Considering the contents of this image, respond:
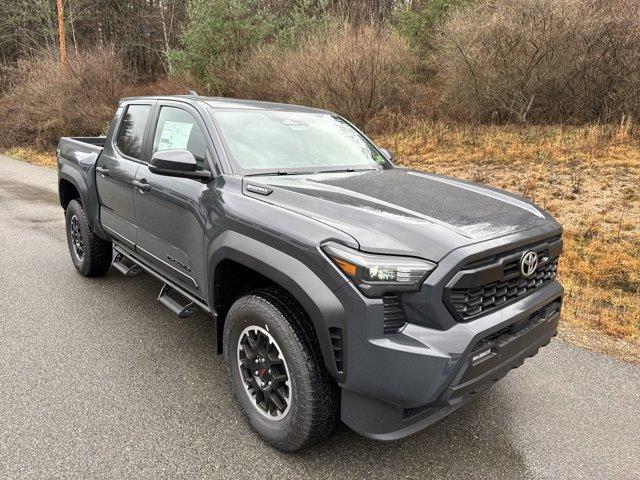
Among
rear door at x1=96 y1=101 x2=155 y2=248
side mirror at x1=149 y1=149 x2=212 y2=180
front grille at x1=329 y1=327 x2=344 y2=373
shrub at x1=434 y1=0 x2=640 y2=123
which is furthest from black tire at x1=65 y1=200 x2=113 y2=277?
shrub at x1=434 y1=0 x2=640 y2=123

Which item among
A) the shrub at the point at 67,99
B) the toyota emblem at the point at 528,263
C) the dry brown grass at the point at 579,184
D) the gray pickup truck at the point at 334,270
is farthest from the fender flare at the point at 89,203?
the shrub at the point at 67,99

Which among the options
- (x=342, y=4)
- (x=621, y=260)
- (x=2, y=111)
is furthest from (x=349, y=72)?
(x=2, y=111)

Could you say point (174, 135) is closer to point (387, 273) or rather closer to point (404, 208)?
point (404, 208)

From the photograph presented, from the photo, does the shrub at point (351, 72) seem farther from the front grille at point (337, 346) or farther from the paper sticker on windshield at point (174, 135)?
the front grille at point (337, 346)

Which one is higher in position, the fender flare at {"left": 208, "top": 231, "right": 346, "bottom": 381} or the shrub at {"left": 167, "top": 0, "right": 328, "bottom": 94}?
the shrub at {"left": 167, "top": 0, "right": 328, "bottom": 94}

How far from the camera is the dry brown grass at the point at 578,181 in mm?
4758

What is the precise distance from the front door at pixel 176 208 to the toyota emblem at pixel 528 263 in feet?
5.94

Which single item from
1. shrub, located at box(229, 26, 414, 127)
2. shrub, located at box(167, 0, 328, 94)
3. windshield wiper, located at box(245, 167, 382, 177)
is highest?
shrub, located at box(167, 0, 328, 94)

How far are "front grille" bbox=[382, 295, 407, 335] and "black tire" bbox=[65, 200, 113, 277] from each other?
375 centimetres

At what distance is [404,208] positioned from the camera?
246 centimetres

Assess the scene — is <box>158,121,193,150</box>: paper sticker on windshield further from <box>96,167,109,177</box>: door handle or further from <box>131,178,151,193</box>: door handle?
<box>96,167,109,177</box>: door handle

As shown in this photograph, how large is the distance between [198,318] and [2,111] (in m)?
22.1

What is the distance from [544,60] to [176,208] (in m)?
11.9

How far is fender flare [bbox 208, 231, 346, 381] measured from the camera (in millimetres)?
2112
